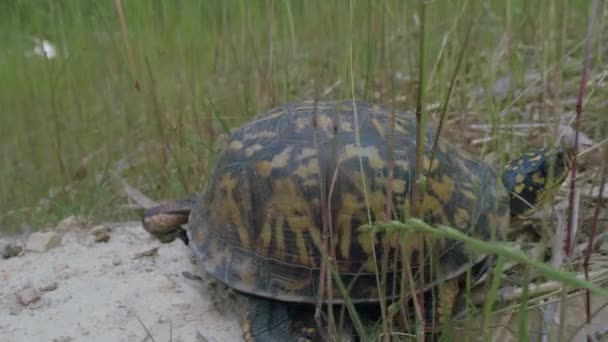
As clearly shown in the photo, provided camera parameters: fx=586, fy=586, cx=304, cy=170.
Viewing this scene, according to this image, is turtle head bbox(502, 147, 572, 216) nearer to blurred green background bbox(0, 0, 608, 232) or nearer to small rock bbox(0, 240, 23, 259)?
blurred green background bbox(0, 0, 608, 232)

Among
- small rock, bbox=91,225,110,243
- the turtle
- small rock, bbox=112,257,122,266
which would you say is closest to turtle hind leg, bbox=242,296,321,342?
the turtle

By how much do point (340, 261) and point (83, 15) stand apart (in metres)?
2.29

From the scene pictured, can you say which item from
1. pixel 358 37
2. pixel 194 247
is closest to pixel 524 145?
pixel 358 37

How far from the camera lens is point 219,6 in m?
3.04

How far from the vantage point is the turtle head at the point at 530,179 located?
188cm

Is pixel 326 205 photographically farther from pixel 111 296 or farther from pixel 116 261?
pixel 116 261

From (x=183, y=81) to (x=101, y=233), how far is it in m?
1.03

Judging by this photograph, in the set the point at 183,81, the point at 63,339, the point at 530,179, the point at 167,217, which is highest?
the point at 183,81

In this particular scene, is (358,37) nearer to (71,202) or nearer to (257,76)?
(257,76)

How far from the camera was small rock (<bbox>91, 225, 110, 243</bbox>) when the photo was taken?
7.76 ft

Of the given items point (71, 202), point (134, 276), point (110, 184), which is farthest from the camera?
point (110, 184)

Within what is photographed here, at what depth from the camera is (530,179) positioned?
6.26 ft

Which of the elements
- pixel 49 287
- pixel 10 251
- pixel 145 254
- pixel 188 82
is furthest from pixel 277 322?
pixel 188 82

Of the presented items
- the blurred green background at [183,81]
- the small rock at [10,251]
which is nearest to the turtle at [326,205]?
the blurred green background at [183,81]
